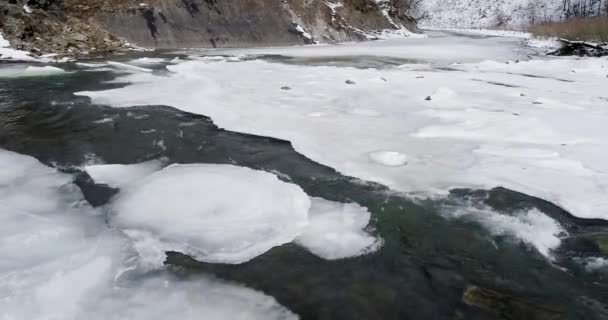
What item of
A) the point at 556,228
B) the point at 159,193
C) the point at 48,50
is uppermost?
the point at 48,50

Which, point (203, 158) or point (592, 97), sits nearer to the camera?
point (203, 158)

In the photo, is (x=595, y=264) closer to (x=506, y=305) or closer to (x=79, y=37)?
(x=506, y=305)

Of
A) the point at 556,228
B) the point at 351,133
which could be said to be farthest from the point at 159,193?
the point at 556,228

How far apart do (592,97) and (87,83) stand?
11751 mm

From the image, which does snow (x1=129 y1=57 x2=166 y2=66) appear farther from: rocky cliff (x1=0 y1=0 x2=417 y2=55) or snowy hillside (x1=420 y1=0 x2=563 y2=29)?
snowy hillside (x1=420 y1=0 x2=563 y2=29)

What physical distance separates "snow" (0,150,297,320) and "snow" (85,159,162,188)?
0.81 m

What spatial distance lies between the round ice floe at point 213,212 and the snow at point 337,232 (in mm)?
107

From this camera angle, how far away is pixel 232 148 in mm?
5918

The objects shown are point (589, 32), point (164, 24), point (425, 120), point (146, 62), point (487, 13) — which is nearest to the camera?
point (425, 120)

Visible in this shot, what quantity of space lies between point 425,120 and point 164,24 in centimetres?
1763

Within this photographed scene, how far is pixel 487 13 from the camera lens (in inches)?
4660

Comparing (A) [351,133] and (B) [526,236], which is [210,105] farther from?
(B) [526,236]

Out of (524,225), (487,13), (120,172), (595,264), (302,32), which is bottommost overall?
(595,264)

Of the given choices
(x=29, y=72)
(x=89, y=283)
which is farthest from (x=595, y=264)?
(x=29, y=72)
